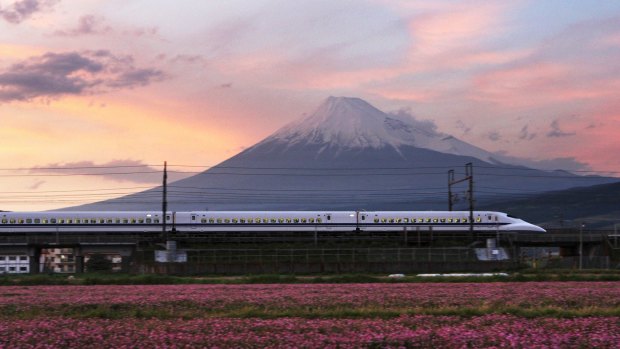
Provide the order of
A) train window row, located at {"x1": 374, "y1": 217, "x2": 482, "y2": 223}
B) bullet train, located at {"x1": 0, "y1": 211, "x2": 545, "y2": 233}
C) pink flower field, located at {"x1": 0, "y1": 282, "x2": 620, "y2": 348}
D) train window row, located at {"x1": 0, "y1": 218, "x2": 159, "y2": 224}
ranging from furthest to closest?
train window row, located at {"x1": 0, "y1": 218, "x2": 159, "y2": 224} < bullet train, located at {"x1": 0, "y1": 211, "x2": 545, "y2": 233} < train window row, located at {"x1": 374, "y1": 217, "x2": 482, "y2": 223} < pink flower field, located at {"x1": 0, "y1": 282, "x2": 620, "y2": 348}

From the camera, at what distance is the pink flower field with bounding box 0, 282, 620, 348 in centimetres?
1255

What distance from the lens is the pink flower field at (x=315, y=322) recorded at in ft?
41.2

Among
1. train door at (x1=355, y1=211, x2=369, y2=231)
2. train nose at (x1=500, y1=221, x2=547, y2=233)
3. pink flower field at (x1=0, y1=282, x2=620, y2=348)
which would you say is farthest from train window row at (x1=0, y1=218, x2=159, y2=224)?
pink flower field at (x1=0, y1=282, x2=620, y2=348)

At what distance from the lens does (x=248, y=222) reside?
94.2 metres

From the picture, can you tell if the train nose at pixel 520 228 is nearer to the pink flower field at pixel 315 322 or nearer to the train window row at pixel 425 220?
the train window row at pixel 425 220

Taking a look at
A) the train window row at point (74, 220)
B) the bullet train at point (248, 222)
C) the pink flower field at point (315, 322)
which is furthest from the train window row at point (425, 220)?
the pink flower field at point (315, 322)

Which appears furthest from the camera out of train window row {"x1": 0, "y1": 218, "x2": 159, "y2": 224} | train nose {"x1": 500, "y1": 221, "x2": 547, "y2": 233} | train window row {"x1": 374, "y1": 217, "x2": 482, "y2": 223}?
train nose {"x1": 500, "y1": 221, "x2": 547, "y2": 233}

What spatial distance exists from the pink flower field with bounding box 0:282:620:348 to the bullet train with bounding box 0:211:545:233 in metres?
71.5

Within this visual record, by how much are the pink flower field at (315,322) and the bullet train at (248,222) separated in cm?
7154

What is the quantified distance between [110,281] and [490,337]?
33.1 metres

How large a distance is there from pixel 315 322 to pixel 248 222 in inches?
3118

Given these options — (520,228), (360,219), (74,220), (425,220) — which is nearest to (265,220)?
(360,219)

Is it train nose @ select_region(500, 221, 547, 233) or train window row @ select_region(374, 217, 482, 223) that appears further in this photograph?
train nose @ select_region(500, 221, 547, 233)

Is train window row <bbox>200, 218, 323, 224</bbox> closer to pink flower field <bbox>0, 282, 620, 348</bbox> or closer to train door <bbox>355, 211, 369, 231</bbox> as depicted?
train door <bbox>355, 211, 369, 231</bbox>
